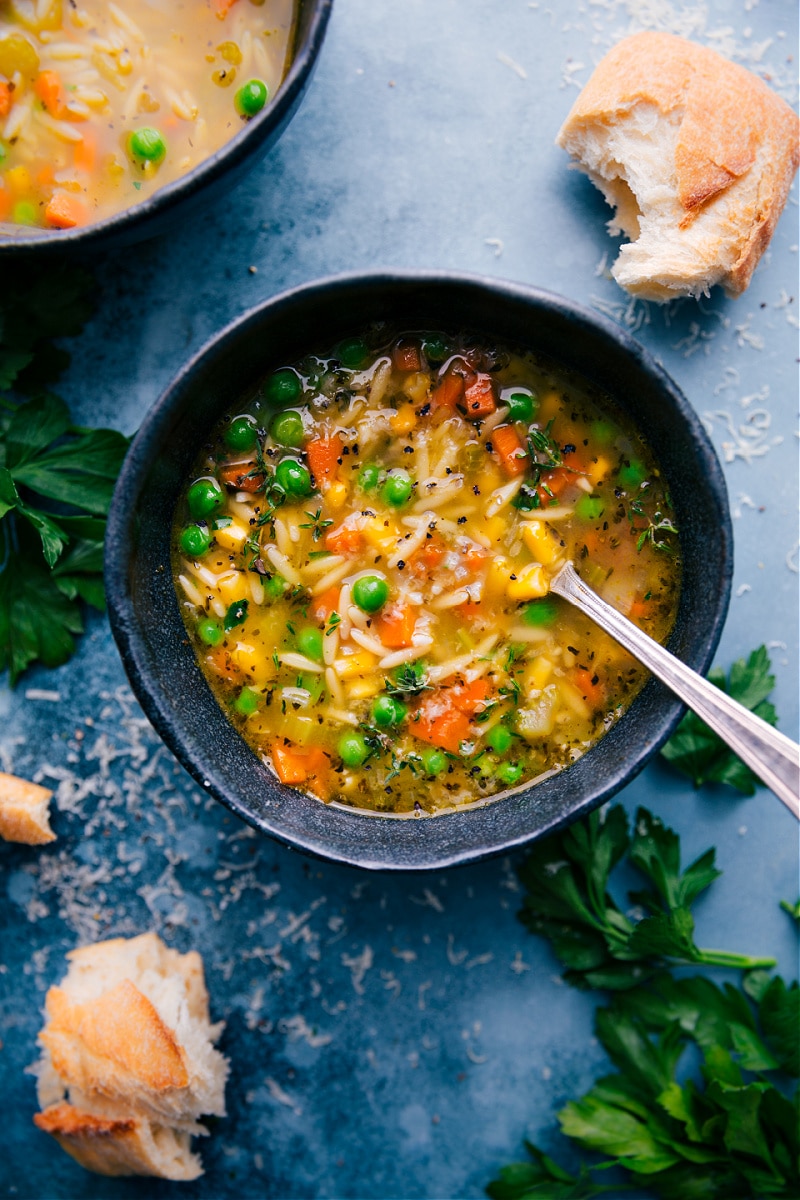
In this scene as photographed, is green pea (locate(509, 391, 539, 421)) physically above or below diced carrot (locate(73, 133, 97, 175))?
above

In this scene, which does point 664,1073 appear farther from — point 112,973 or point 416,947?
point 112,973

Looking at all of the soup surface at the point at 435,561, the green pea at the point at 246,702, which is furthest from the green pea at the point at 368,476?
the green pea at the point at 246,702

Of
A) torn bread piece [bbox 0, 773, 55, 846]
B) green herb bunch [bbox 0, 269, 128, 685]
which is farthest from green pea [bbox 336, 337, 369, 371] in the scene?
torn bread piece [bbox 0, 773, 55, 846]

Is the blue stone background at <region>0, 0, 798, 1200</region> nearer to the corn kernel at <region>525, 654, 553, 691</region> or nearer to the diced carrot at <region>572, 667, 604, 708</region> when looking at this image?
the diced carrot at <region>572, 667, 604, 708</region>

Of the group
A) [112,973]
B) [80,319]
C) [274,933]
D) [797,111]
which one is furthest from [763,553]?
[112,973]

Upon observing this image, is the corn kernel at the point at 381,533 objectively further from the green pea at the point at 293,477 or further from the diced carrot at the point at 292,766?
the diced carrot at the point at 292,766

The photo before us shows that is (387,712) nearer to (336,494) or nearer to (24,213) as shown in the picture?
(336,494)

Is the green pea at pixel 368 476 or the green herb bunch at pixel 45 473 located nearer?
the green pea at pixel 368 476
